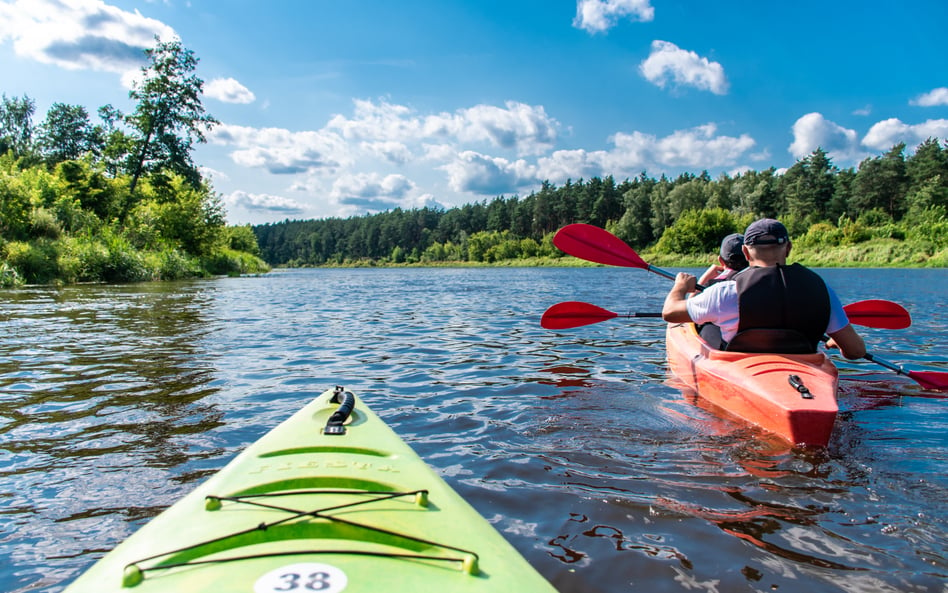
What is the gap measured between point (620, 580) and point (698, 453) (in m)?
1.57

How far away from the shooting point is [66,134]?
6612 cm

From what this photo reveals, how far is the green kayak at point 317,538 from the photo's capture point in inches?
57.7

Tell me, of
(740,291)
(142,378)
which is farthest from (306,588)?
(142,378)

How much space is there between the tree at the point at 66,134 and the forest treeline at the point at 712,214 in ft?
167

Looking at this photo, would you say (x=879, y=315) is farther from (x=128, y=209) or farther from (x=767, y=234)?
(x=128, y=209)

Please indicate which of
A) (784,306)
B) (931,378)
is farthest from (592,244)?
(931,378)

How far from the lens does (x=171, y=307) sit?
41.2 ft

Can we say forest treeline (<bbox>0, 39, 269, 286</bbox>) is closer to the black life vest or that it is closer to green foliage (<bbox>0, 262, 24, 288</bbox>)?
green foliage (<bbox>0, 262, 24, 288</bbox>)

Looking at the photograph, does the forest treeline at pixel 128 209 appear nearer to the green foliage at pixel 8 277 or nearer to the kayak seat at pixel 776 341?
the green foliage at pixel 8 277

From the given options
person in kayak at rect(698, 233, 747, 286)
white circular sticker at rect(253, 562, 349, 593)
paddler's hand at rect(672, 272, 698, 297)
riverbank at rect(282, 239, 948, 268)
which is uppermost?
riverbank at rect(282, 239, 948, 268)

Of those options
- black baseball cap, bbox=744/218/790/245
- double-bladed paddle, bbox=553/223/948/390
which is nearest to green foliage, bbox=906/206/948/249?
double-bladed paddle, bbox=553/223/948/390

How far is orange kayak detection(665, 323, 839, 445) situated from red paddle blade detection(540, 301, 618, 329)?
1522mm

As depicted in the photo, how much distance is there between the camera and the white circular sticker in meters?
1.40

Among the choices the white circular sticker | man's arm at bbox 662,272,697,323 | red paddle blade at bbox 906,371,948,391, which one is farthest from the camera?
red paddle blade at bbox 906,371,948,391
